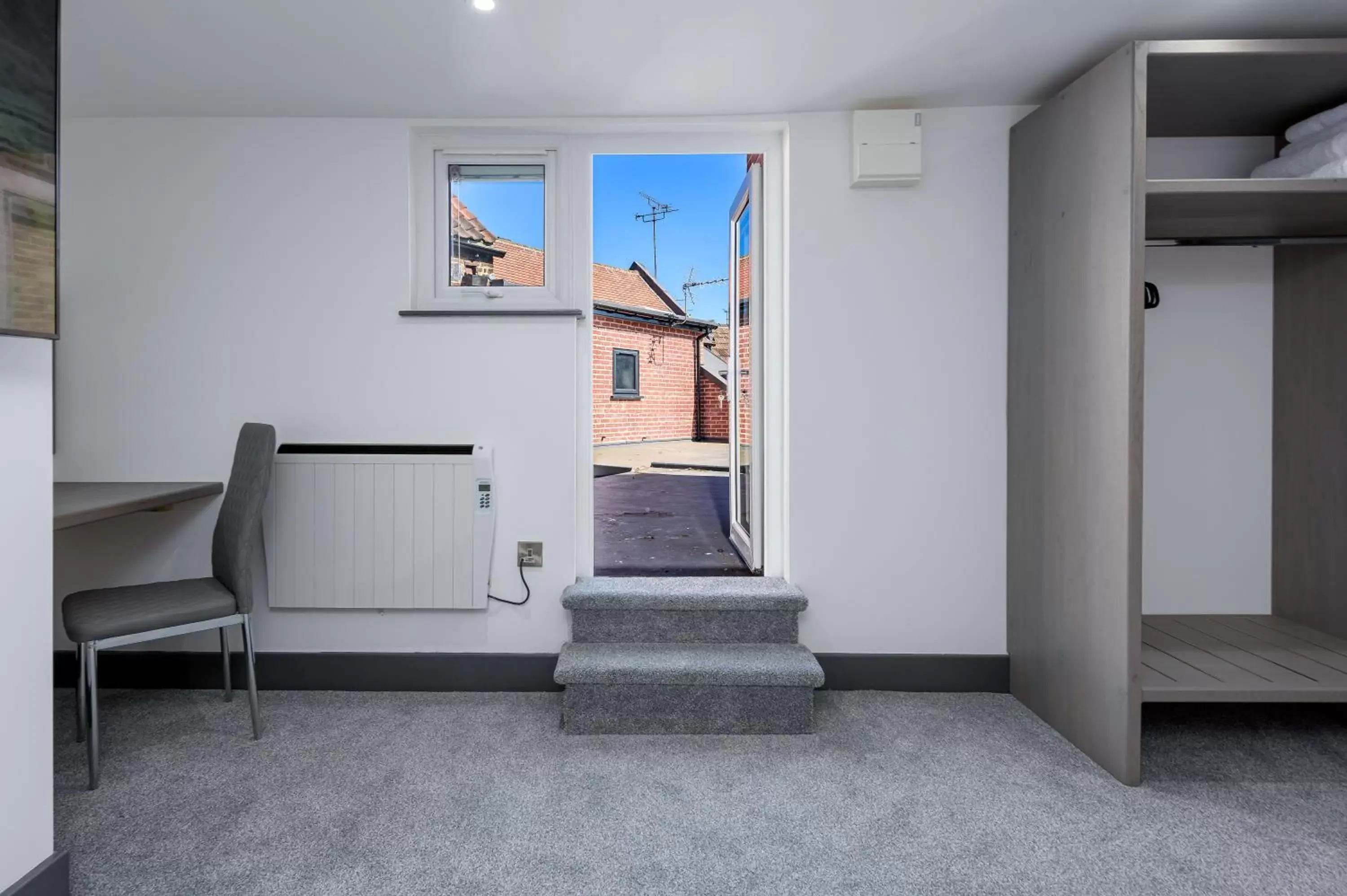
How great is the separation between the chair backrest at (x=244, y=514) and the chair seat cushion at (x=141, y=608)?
0.18ft

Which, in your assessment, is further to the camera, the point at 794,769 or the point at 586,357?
the point at 586,357

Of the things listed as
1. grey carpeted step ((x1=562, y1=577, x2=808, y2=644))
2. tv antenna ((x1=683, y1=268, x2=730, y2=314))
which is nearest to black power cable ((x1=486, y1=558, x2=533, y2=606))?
grey carpeted step ((x1=562, y1=577, x2=808, y2=644))

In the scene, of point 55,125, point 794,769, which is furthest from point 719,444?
point 55,125

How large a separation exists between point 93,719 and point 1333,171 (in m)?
3.77

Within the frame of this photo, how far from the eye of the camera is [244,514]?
2.25 meters

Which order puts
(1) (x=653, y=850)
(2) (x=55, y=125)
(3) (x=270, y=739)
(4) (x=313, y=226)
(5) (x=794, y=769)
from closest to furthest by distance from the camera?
(2) (x=55, y=125), (1) (x=653, y=850), (5) (x=794, y=769), (3) (x=270, y=739), (4) (x=313, y=226)

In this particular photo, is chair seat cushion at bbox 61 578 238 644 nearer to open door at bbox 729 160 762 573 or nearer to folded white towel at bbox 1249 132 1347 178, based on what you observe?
open door at bbox 729 160 762 573

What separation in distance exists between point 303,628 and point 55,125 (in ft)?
6.07

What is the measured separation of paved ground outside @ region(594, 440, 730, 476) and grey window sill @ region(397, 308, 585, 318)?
461cm

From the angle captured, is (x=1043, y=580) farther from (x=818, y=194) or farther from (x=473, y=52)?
(x=473, y=52)

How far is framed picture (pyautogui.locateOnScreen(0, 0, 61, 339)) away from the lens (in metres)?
1.31

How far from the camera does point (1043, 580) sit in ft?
7.91

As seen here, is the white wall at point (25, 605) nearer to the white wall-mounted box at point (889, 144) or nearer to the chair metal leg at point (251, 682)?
the chair metal leg at point (251, 682)

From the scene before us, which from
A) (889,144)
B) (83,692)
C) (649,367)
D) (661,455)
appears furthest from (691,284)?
(83,692)
